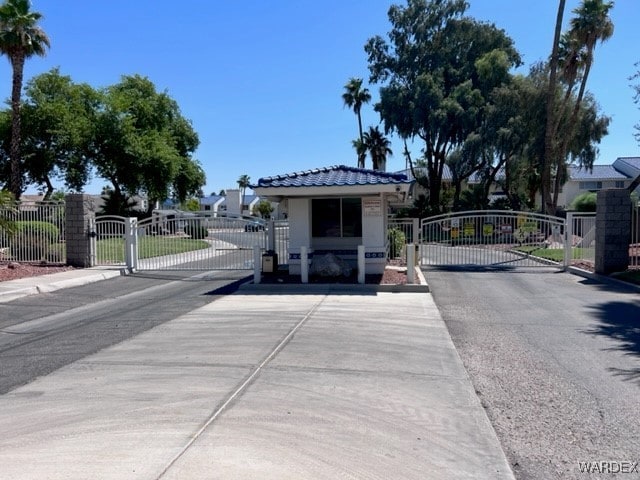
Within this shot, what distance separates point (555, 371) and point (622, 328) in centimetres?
324

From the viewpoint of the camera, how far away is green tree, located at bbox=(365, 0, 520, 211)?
40.6m

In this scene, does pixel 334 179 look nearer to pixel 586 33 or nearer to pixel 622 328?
pixel 622 328

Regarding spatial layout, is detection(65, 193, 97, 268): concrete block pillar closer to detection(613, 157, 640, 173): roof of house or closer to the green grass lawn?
the green grass lawn

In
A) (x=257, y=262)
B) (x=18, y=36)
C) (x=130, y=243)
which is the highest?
(x=18, y=36)

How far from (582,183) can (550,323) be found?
197 ft

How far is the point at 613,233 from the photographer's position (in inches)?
658

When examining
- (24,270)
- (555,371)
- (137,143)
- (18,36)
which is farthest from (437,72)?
(555,371)

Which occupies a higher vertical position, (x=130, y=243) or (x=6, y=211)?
(x=6, y=211)

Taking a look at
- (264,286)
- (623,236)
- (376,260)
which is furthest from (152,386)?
(623,236)

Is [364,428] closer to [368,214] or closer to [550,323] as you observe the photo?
[550,323]

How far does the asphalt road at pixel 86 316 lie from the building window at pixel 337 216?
2.89 metres

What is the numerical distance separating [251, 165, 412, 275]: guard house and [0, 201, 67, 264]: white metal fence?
27.4 ft

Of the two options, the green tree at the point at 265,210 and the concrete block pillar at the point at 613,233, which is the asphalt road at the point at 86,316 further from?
the green tree at the point at 265,210

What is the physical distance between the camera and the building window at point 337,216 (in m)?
15.9
